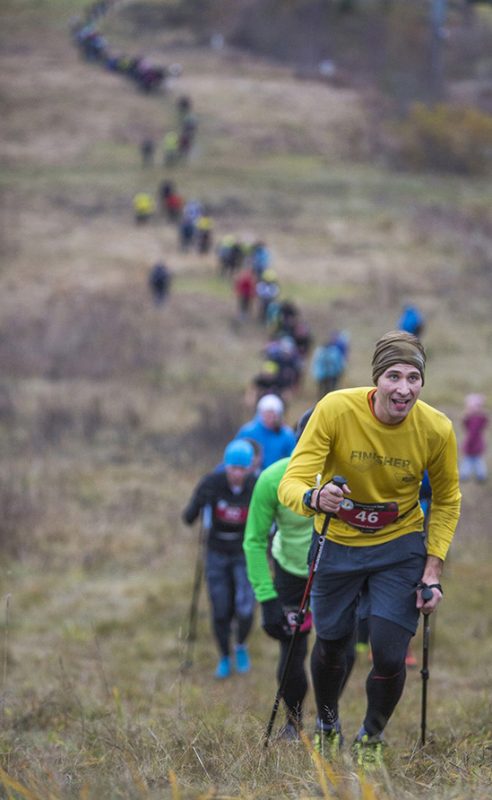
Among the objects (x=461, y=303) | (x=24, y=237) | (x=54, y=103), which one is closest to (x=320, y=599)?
(x=461, y=303)

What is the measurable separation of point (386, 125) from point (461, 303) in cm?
2516

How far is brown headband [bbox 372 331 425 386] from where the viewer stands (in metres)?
4.11

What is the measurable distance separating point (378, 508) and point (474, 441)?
1166 cm

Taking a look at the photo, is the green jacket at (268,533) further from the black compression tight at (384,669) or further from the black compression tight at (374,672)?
the black compression tight at (384,669)

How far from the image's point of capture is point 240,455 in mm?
7336

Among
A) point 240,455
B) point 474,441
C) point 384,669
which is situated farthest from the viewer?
point 474,441

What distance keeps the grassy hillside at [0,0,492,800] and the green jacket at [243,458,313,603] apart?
55 cm

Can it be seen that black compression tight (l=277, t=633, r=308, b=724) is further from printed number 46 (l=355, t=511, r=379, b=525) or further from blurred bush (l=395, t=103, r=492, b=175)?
blurred bush (l=395, t=103, r=492, b=175)

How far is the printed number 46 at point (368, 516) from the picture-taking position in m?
4.37

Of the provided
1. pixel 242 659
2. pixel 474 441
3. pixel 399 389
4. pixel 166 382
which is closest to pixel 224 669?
pixel 242 659

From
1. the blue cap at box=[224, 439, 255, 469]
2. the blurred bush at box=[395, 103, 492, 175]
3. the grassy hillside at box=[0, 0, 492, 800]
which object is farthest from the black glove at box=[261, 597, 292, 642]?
the blurred bush at box=[395, 103, 492, 175]

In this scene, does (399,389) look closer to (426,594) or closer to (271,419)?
(426,594)

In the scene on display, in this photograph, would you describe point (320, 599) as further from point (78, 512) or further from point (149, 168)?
point (149, 168)

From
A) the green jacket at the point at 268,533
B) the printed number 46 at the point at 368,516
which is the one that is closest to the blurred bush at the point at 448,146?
the green jacket at the point at 268,533
